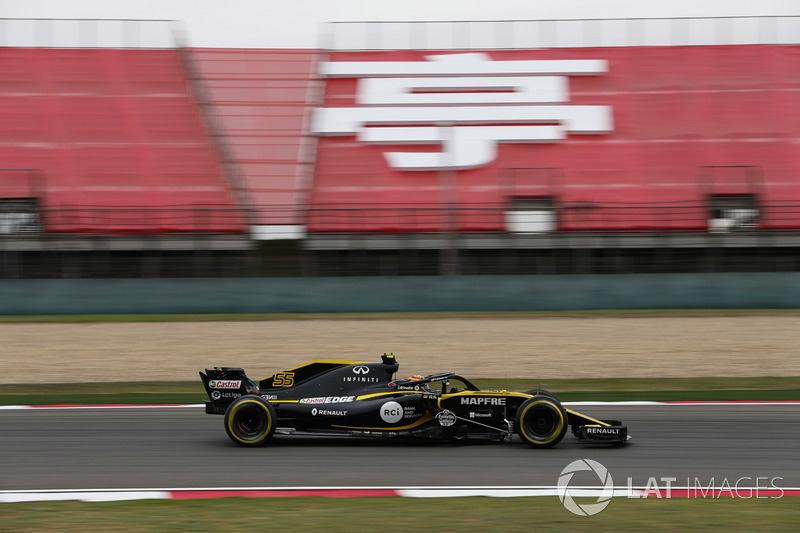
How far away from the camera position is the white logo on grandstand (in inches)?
336

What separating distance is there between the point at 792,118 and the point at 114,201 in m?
24.6

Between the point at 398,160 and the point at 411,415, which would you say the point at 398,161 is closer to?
the point at 398,160

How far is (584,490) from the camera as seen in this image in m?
6.57

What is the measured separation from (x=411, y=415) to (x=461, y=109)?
24.8 m

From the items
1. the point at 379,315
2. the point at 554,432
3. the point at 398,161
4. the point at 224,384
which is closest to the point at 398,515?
the point at 554,432

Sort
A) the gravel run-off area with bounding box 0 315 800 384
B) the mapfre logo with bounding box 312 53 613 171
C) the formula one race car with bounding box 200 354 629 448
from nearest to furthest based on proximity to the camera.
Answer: the formula one race car with bounding box 200 354 629 448
the gravel run-off area with bounding box 0 315 800 384
the mapfre logo with bounding box 312 53 613 171

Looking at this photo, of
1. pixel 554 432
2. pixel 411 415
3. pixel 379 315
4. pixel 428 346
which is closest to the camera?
pixel 554 432

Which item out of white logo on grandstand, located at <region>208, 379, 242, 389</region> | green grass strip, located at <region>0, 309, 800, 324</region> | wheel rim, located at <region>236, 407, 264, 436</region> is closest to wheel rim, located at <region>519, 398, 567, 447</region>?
wheel rim, located at <region>236, 407, 264, 436</region>

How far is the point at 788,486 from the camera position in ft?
22.1

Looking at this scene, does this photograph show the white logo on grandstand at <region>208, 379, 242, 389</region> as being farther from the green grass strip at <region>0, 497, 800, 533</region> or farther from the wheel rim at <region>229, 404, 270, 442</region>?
the green grass strip at <region>0, 497, 800, 533</region>

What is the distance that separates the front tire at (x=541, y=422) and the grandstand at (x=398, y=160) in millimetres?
17779

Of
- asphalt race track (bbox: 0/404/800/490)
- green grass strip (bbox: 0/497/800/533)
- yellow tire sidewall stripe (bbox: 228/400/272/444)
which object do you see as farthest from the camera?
yellow tire sidewall stripe (bbox: 228/400/272/444)

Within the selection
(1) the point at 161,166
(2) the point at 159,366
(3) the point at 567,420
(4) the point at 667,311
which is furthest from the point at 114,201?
(3) the point at 567,420

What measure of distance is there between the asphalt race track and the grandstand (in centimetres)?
1651
